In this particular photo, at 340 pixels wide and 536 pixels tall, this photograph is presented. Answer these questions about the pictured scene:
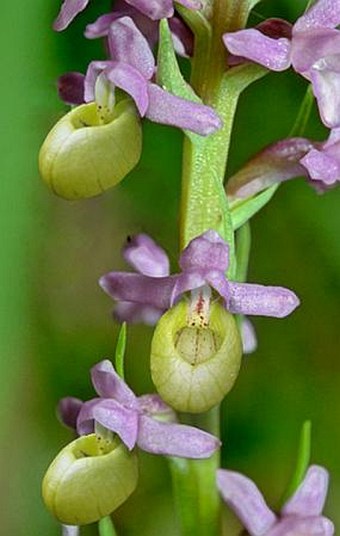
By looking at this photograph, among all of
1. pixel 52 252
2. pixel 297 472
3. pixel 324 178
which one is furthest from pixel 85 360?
pixel 324 178

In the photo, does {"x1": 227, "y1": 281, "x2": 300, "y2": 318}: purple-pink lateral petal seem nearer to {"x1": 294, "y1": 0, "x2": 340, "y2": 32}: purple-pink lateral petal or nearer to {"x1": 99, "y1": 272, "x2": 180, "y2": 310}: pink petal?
{"x1": 99, "y1": 272, "x2": 180, "y2": 310}: pink petal

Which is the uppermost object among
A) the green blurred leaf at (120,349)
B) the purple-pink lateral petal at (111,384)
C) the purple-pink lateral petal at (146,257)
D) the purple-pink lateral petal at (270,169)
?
the purple-pink lateral petal at (270,169)

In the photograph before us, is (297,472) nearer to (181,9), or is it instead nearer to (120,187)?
(181,9)

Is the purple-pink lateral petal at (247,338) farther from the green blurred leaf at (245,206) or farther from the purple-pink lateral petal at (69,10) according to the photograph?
the purple-pink lateral petal at (69,10)

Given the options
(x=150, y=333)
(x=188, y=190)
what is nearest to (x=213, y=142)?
(x=188, y=190)

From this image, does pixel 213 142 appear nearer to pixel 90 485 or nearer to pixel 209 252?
pixel 209 252

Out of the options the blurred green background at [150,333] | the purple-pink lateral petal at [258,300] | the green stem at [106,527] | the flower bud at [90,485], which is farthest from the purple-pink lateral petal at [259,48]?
the blurred green background at [150,333]
